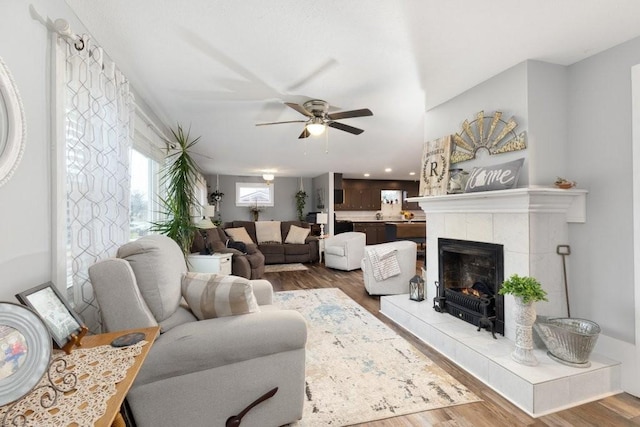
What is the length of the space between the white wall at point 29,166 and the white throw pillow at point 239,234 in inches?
198

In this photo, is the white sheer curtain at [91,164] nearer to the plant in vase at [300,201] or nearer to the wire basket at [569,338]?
the wire basket at [569,338]

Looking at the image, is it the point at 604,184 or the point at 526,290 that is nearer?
the point at 526,290

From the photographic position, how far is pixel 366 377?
2.04 m

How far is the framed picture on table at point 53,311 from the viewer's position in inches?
41.4

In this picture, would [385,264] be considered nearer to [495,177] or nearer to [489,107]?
[495,177]

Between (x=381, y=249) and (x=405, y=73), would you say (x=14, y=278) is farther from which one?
(x=381, y=249)

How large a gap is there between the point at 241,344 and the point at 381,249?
2916mm

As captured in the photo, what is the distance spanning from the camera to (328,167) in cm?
714

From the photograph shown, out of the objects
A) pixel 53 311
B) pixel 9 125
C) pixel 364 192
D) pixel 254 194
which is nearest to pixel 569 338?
pixel 53 311

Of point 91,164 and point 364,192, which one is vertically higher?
point 364,192

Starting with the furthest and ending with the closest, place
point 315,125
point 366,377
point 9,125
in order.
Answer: point 315,125 → point 366,377 → point 9,125

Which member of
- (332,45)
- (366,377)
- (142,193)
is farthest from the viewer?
(142,193)

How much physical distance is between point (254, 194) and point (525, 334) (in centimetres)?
777

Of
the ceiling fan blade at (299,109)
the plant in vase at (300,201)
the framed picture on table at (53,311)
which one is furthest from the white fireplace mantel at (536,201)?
the plant in vase at (300,201)
